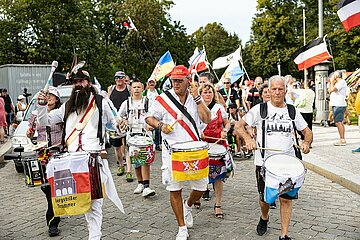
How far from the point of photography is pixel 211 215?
19.9 ft

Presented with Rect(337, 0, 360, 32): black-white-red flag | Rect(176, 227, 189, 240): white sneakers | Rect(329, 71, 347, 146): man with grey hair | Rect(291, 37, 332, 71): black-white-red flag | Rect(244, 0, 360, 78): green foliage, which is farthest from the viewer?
Rect(244, 0, 360, 78): green foliage

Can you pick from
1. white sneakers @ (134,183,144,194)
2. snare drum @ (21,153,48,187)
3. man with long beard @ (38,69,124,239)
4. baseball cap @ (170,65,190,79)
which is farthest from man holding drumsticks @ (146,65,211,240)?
white sneakers @ (134,183,144,194)

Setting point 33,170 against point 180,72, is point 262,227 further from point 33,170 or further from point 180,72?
point 33,170

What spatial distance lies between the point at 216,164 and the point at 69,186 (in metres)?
2.30

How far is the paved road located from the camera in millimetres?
5344

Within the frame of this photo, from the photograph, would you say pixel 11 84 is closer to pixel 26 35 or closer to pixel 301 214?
pixel 26 35

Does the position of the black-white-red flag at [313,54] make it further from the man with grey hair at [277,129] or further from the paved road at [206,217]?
the man with grey hair at [277,129]

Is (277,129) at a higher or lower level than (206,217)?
higher

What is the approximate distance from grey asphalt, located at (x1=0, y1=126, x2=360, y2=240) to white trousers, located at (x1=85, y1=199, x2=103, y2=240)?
0.79 meters

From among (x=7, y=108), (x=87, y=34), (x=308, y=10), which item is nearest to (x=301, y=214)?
(x=7, y=108)

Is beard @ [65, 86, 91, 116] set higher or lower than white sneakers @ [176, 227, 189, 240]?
higher

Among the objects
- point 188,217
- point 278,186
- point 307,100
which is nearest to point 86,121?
point 188,217

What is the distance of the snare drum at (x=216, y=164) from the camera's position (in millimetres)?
5957

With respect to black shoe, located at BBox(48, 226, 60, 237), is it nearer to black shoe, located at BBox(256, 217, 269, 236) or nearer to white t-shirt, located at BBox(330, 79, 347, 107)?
black shoe, located at BBox(256, 217, 269, 236)
